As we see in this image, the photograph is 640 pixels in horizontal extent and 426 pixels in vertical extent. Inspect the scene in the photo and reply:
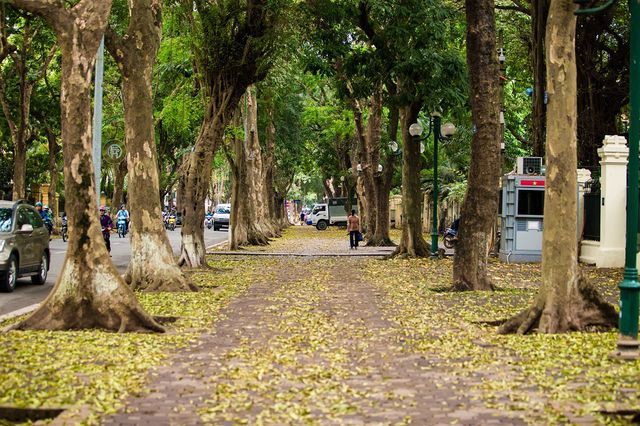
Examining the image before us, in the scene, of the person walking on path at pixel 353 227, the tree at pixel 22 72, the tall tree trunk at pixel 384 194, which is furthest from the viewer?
the person walking on path at pixel 353 227

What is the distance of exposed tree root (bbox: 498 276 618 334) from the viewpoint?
12.0 meters

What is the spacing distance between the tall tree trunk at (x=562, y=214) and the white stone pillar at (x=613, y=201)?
13095mm

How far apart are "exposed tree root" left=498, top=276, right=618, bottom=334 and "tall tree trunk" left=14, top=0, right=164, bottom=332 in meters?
4.64

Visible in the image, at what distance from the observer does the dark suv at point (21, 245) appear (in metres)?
17.9

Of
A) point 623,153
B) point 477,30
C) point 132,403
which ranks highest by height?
point 477,30

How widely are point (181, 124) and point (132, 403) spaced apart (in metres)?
27.7

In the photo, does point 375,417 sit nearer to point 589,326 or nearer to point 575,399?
point 575,399

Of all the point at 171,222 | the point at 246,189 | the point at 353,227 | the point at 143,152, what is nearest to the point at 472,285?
the point at 143,152

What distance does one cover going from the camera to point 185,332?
12.4m

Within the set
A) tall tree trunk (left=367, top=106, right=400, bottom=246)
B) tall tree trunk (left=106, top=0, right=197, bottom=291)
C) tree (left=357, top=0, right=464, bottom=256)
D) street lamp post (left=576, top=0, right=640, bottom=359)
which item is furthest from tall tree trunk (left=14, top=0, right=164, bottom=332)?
tall tree trunk (left=367, top=106, right=400, bottom=246)

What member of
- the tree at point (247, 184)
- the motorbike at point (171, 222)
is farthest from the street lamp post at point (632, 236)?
the motorbike at point (171, 222)

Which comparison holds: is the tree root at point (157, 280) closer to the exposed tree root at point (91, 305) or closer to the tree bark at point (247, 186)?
the exposed tree root at point (91, 305)

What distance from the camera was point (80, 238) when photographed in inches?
481

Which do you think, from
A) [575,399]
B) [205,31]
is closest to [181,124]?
[205,31]
